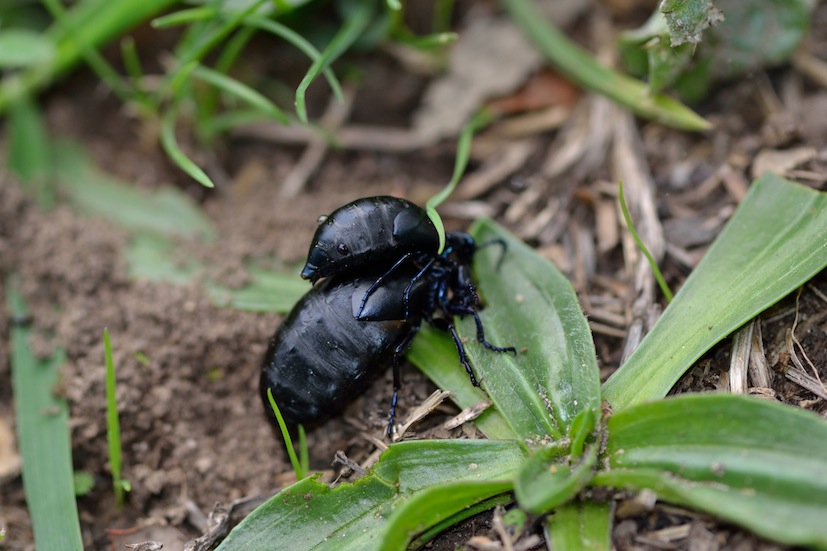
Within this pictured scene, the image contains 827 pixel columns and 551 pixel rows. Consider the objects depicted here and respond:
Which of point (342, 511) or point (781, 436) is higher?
point (781, 436)

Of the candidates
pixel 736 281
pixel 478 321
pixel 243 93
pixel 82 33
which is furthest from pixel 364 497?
pixel 82 33

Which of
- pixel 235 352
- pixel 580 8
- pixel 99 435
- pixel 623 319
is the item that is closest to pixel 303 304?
pixel 235 352

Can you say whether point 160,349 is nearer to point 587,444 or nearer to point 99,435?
point 99,435

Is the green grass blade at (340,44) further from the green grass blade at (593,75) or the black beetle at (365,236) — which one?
the green grass blade at (593,75)

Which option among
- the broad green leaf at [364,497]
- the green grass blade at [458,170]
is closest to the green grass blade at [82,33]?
the green grass blade at [458,170]

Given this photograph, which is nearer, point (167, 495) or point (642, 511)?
point (642, 511)

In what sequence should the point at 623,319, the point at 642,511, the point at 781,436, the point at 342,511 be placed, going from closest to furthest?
the point at 781,436 → the point at 642,511 → the point at 342,511 → the point at 623,319
